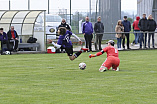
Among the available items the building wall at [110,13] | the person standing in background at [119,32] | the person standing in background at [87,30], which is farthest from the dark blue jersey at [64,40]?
the building wall at [110,13]

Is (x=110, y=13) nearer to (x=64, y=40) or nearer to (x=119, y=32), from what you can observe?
(x=119, y=32)

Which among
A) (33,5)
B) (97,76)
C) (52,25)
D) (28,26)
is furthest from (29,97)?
(33,5)

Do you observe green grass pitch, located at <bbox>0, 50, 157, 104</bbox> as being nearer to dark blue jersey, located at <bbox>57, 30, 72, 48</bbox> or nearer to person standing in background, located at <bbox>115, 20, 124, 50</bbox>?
dark blue jersey, located at <bbox>57, 30, 72, 48</bbox>

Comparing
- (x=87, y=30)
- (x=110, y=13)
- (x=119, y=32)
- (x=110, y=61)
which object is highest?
(x=110, y=13)

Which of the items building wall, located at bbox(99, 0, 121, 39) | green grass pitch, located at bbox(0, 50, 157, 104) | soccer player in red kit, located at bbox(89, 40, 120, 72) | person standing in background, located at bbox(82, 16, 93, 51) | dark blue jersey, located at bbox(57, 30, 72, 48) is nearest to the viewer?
green grass pitch, located at bbox(0, 50, 157, 104)

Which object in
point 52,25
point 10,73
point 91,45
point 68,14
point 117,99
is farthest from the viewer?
point 68,14

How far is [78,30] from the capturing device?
40.0 metres

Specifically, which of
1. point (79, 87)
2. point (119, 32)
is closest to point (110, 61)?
point (79, 87)

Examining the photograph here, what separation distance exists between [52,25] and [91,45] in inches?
420

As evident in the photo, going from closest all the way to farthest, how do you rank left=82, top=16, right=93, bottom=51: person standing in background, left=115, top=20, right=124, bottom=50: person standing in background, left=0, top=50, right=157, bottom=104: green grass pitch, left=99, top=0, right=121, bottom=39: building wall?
1. left=0, top=50, right=157, bottom=104: green grass pitch
2. left=82, top=16, right=93, bottom=51: person standing in background
3. left=115, top=20, right=124, bottom=50: person standing in background
4. left=99, top=0, right=121, bottom=39: building wall

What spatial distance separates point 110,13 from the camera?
135 feet

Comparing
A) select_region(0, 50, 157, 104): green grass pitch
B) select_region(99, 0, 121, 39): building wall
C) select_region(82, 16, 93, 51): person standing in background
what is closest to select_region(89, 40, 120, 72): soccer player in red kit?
select_region(0, 50, 157, 104): green grass pitch

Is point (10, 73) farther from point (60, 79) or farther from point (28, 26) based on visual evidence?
point (28, 26)

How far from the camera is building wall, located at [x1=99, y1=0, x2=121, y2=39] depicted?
40.3m
